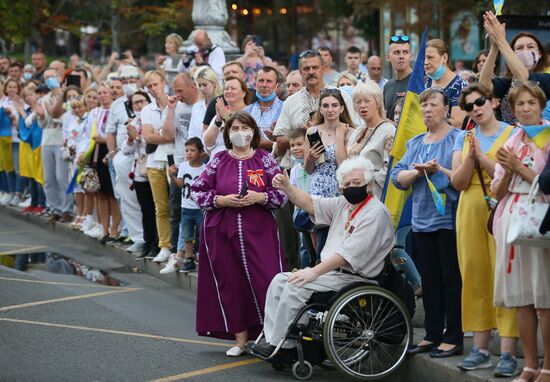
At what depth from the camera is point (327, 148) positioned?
10453 millimetres

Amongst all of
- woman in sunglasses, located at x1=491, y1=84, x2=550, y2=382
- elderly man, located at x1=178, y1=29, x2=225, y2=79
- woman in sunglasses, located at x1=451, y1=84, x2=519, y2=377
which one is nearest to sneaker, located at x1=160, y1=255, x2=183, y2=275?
elderly man, located at x1=178, y1=29, x2=225, y2=79

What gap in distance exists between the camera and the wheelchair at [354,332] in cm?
882

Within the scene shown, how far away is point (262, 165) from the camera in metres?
10.2

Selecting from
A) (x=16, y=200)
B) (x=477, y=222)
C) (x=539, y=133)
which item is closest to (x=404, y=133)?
(x=477, y=222)

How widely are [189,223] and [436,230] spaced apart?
4.57 m

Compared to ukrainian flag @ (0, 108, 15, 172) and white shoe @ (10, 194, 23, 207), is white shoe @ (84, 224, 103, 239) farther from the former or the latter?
ukrainian flag @ (0, 108, 15, 172)

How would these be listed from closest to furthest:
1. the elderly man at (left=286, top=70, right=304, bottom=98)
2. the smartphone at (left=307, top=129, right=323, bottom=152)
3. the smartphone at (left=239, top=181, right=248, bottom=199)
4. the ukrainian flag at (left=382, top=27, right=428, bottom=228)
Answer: the ukrainian flag at (left=382, top=27, right=428, bottom=228) < the smartphone at (left=239, top=181, right=248, bottom=199) < the smartphone at (left=307, top=129, right=323, bottom=152) < the elderly man at (left=286, top=70, right=304, bottom=98)

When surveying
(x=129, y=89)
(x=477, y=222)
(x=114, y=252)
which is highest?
(x=129, y=89)

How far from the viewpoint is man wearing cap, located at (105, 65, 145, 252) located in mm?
15039

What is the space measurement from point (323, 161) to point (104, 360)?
2.47 metres

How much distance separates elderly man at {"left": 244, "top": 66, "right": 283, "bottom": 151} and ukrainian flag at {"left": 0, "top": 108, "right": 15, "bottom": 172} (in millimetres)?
9991

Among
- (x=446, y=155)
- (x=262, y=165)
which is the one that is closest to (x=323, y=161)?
(x=262, y=165)

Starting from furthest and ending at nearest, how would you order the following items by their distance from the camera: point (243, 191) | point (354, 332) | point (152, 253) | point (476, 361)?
point (152, 253) < point (243, 191) < point (354, 332) < point (476, 361)

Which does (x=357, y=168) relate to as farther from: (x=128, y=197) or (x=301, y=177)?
(x=128, y=197)
